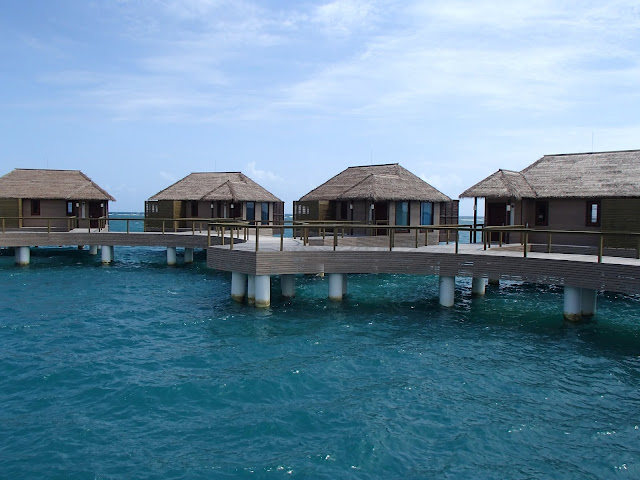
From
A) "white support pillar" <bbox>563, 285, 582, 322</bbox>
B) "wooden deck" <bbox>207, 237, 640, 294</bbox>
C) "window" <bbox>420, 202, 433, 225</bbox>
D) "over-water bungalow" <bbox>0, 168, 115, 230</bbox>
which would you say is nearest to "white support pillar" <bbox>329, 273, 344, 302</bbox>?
"wooden deck" <bbox>207, 237, 640, 294</bbox>

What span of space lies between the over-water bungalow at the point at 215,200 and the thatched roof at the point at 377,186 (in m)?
3.99

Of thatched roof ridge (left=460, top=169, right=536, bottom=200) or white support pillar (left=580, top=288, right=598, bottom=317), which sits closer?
white support pillar (left=580, top=288, right=598, bottom=317)

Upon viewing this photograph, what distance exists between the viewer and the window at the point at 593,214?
2777 centimetres

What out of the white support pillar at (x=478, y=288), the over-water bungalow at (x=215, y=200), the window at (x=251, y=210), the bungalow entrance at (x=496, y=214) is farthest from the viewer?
the window at (x=251, y=210)

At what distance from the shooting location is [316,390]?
13.3m

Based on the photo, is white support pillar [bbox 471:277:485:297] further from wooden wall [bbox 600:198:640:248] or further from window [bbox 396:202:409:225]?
window [bbox 396:202:409:225]

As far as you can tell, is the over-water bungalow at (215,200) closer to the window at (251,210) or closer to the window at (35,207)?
the window at (251,210)

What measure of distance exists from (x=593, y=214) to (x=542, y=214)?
268cm

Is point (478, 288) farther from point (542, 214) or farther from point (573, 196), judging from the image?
point (573, 196)

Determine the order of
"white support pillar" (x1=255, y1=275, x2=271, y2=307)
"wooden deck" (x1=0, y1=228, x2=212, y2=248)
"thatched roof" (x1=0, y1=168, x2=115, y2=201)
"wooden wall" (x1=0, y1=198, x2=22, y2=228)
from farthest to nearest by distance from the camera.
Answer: "thatched roof" (x1=0, y1=168, x2=115, y2=201)
"wooden wall" (x1=0, y1=198, x2=22, y2=228)
"wooden deck" (x1=0, y1=228, x2=212, y2=248)
"white support pillar" (x1=255, y1=275, x2=271, y2=307)

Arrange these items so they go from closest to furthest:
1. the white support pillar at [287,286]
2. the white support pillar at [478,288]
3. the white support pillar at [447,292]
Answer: the white support pillar at [447,292]
the white support pillar at [287,286]
the white support pillar at [478,288]

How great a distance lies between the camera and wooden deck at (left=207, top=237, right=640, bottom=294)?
1925cm

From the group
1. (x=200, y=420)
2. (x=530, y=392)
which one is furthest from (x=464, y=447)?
(x=200, y=420)

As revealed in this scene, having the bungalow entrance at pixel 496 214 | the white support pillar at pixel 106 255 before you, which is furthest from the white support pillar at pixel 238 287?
the white support pillar at pixel 106 255
